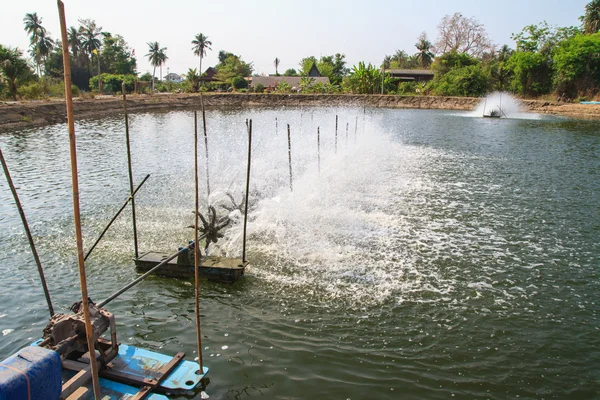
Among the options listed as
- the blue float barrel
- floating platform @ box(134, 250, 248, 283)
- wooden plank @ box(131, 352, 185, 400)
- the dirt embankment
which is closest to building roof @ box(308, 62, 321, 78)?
the dirt embankment

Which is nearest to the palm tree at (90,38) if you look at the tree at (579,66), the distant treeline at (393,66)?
the distant treeline at (393,66)

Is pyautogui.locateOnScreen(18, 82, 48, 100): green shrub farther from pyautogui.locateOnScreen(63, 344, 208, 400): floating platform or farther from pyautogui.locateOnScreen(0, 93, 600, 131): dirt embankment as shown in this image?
pyautogui.locateOnScreen(63, 344, 208, 400): floating platform

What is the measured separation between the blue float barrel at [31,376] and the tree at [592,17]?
87.5 metres

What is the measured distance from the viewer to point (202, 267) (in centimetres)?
1004

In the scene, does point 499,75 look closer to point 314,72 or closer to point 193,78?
point 314,72

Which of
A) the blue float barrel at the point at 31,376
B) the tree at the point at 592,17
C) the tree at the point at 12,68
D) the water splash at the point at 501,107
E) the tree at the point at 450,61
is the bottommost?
the blue float barrel at the point at 31,376

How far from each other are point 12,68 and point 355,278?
1904 inches

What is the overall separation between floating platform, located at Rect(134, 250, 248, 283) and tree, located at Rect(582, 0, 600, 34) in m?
82.7

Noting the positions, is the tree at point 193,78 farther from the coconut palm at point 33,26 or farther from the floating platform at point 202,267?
the floating platform at point 202,267

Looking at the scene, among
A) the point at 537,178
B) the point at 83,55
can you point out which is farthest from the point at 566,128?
the point at 83,55

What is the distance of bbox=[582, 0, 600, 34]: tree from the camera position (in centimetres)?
6756

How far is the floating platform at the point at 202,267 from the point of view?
996 centimetres

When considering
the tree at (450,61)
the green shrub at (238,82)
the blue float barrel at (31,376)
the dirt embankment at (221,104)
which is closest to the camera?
the blue float barrel at (31,376)

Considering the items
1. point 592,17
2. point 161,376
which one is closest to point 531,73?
point 592,17
